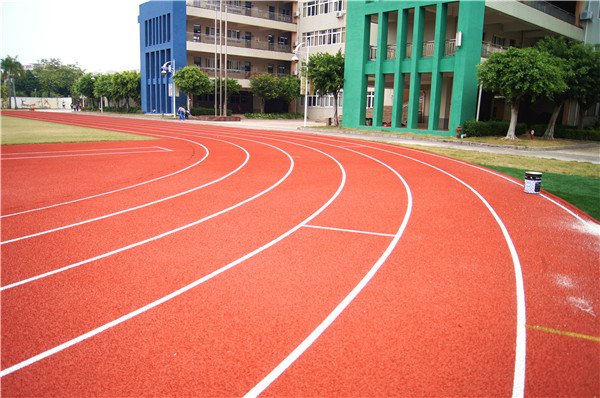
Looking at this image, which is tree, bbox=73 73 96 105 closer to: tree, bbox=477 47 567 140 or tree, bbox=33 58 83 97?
tree, bbox=33 58 83 97

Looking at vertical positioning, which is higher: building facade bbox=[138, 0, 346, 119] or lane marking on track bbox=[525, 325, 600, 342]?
building facade bbox=[138, 0, 346, 119]

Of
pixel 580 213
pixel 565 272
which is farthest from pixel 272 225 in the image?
pixel 580 213

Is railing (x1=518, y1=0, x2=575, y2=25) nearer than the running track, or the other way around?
the running track

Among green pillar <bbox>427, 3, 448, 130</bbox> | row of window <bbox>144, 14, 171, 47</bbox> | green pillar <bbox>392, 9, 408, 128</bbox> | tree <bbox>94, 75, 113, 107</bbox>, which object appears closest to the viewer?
green pillar <bbox>427, 3, 448, 130</bbox>

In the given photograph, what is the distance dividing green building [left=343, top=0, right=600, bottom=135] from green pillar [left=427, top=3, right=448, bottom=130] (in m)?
0.06

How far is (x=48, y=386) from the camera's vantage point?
10.7ft

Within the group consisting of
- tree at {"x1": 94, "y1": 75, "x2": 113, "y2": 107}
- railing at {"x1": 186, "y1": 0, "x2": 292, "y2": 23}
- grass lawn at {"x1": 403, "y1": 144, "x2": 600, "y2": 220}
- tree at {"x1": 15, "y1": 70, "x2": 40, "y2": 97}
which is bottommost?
grass lawn at {"x1": 403, "y1": 144, "x2": 600, "y2": 220}

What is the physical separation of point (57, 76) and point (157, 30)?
193 ft

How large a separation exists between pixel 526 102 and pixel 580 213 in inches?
1196

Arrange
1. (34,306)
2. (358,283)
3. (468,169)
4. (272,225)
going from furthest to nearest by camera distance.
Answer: (468,169) → (272,225) → (358,283) → (34,306)

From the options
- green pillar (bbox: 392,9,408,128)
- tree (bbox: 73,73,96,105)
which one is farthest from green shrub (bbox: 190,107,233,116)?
tree (bbox: 73,73,96,105)

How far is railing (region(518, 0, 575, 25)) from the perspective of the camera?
104 ft

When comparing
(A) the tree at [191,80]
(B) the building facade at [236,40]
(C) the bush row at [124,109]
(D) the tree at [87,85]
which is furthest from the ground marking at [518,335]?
(D) the tree at [87,85]

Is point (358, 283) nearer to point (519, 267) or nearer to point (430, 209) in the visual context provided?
point (519, 267)
